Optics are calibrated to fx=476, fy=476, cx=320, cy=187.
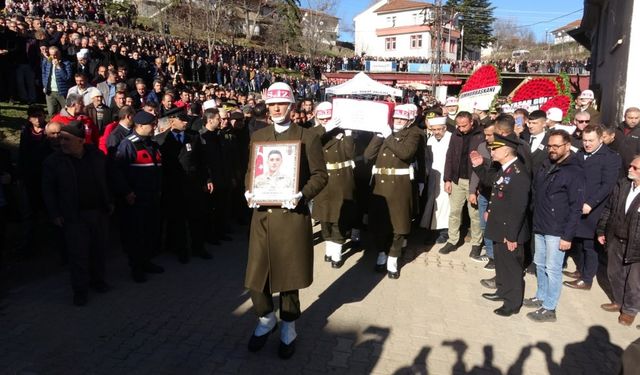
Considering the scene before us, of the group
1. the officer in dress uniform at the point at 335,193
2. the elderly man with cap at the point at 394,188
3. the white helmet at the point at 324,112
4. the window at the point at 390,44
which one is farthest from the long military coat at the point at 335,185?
the window at the point at 390,44

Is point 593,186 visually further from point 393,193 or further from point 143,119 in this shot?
point 143,119

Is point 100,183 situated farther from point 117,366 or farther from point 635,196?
point 635,196

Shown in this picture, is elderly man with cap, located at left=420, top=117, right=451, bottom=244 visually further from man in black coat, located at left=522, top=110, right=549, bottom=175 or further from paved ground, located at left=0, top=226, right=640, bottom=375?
paved ground, located at left=0, top=226, right=640, bottom=375

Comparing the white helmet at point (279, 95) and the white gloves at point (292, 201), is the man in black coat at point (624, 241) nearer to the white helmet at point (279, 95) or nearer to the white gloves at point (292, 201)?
the white gloves at point (292, 201)

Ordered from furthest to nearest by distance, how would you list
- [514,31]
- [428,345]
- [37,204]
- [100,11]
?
1. [514,31]
2. [100,11]
3. [37,204]
4. [428,345]

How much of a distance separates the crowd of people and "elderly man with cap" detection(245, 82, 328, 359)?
12 mm

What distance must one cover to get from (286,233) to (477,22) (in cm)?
7589

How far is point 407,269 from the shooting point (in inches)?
263

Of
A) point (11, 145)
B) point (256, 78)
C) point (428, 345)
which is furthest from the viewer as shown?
point (256, 78)

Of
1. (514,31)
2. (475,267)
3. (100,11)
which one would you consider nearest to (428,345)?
(475,267)

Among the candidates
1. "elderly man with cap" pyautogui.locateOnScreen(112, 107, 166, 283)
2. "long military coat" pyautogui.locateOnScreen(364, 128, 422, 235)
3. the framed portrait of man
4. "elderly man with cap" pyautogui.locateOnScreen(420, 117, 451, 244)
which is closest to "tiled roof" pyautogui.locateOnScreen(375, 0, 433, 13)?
"elderly man with cap" pyautogui.locateOnScreen(420, 117, 451, 244)

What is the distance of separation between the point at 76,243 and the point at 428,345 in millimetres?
3812

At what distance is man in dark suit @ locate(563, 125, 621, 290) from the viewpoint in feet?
19.4

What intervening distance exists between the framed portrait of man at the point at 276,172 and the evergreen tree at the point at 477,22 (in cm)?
7364
